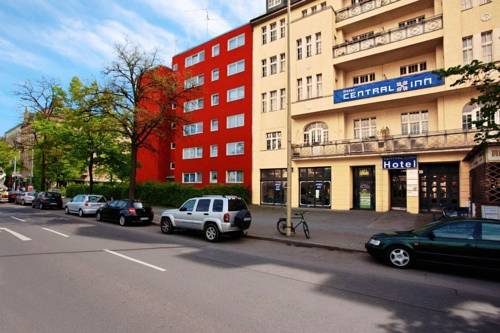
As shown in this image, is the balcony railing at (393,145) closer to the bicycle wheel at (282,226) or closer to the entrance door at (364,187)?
the entrance door at (364,187)

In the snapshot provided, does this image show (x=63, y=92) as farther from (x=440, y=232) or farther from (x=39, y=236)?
(x=440, y=232)

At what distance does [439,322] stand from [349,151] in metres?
20.0

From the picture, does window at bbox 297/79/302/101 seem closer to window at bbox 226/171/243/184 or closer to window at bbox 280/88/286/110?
window at bbox 280/88/286/110

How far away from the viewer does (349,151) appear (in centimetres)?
2389

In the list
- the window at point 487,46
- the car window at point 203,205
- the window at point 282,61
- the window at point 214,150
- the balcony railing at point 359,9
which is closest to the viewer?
the car window at point 203,205

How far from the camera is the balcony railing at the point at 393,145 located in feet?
64.5

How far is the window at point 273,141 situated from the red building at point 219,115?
2.24 metres

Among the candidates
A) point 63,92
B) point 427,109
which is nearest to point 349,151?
point 427,109

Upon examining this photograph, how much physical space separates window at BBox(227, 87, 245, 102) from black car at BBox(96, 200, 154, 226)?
1885 centimetres

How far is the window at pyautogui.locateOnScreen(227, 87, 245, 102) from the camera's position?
32.9 meters

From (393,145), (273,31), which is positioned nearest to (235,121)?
(273,31)

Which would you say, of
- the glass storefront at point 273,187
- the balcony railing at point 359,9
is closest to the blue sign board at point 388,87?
the balcony railing at point 359,9

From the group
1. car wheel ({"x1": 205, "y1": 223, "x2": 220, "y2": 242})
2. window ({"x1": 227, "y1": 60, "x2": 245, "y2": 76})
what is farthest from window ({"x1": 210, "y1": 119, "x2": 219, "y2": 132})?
car wheel ({"x1": 205, "y1": 223, "x2": 220, "y2": 242})

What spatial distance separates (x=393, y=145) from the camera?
21922 millimetres
